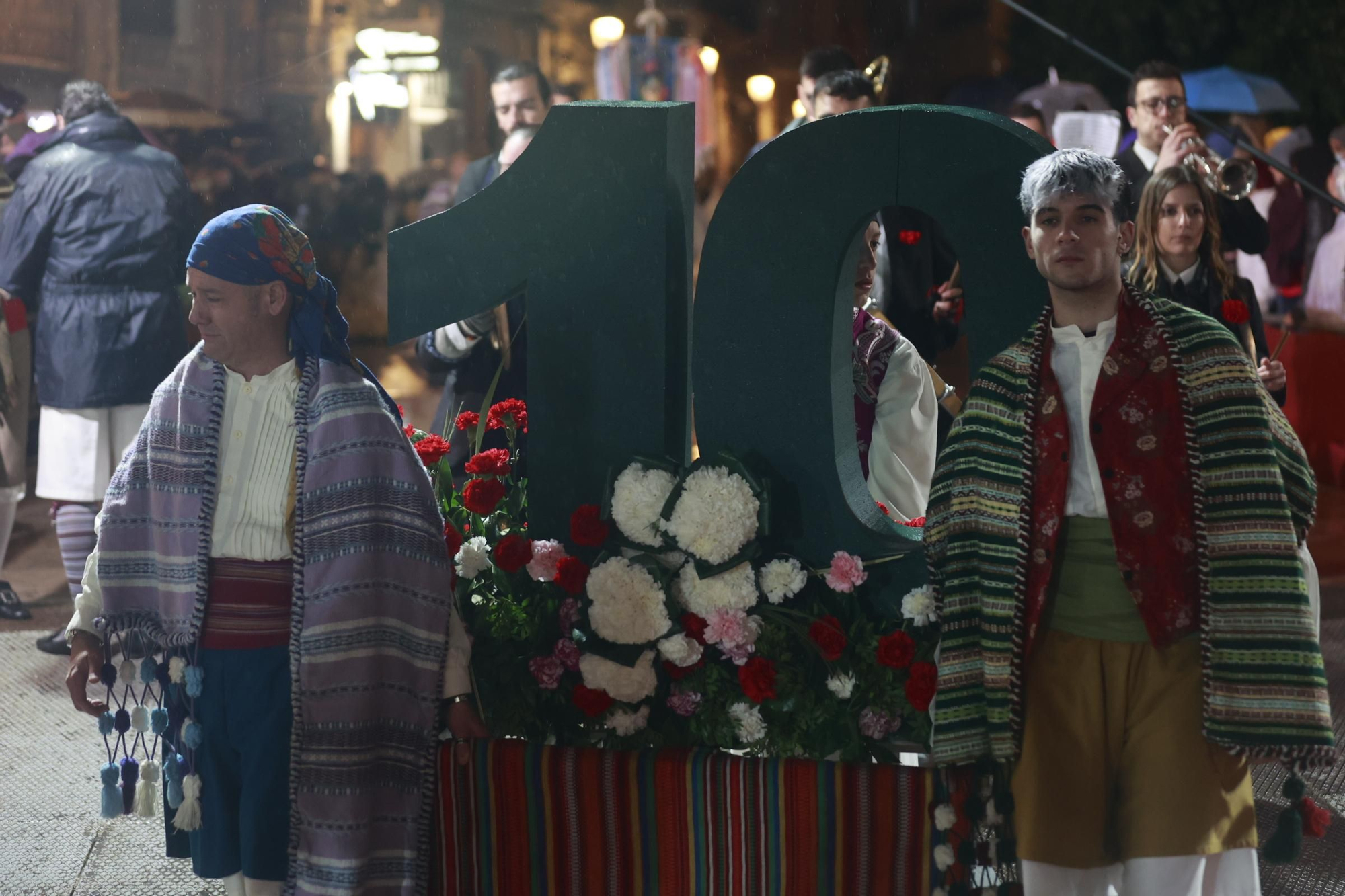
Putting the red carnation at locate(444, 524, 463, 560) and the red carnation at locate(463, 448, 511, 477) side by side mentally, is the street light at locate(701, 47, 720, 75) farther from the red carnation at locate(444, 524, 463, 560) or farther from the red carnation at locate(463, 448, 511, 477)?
the red carnation at locate(444, 524, 463, 560)

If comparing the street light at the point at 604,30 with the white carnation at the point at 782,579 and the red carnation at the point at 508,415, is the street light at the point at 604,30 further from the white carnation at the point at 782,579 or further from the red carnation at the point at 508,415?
the white carnation at the point at 782,579

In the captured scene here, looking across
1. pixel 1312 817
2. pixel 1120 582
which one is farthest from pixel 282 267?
pixel 1312 817

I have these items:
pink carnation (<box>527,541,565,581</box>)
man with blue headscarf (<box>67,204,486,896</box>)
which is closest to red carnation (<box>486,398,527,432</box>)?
pink carnation (<box>527,541,565,581</box>)

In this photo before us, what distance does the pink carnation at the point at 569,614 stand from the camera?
3174mm

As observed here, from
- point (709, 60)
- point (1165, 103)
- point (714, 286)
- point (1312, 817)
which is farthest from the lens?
point (709, 60)

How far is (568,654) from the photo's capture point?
3143 mm

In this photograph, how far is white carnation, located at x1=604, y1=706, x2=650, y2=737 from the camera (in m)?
3.11

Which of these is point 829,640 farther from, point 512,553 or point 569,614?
point 512,553

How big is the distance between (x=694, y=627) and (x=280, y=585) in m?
0.85

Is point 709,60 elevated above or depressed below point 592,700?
above

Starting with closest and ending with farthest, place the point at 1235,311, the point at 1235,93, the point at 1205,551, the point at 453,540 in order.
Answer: the point at 1205,551, the point at 453,540, the point at 1235,311, the point at 1235,93

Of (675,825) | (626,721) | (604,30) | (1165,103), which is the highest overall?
(604,30)

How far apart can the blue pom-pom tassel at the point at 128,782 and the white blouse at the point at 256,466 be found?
55 cm

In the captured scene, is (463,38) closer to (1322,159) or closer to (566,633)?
(1322,159)
